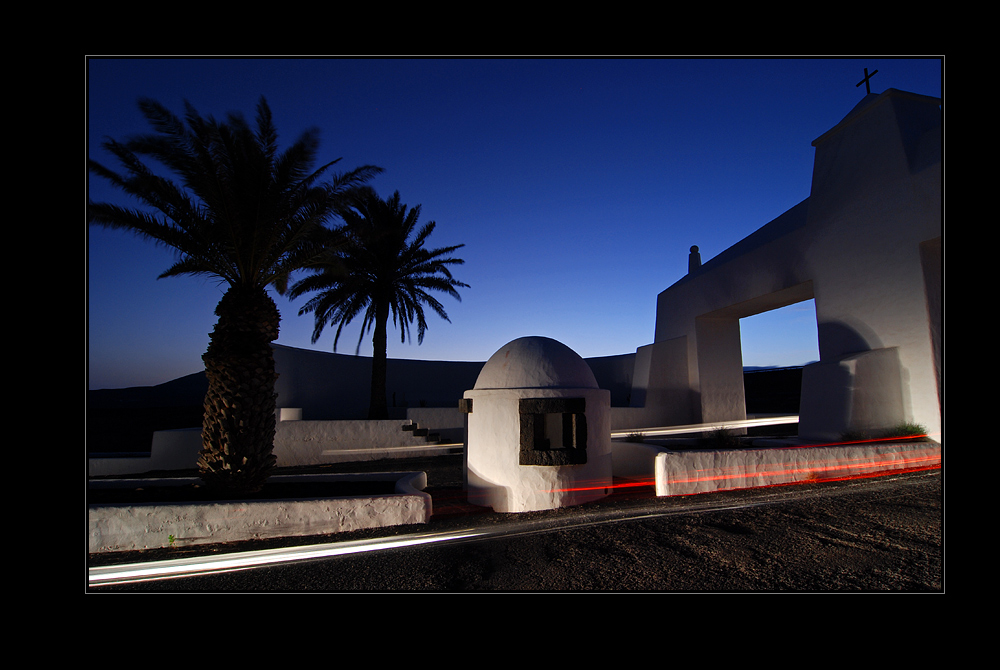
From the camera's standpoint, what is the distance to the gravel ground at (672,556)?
12.3 feet

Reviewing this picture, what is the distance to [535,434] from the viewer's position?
22.2ft

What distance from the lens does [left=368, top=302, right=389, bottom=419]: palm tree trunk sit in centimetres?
1392

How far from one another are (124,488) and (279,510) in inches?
118

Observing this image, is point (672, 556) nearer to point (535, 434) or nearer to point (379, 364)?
point (535, 434)

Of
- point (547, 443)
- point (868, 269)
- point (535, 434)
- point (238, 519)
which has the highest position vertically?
point (868, 269)

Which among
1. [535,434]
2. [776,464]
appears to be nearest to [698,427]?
[776,464]

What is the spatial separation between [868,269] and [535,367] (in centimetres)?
692

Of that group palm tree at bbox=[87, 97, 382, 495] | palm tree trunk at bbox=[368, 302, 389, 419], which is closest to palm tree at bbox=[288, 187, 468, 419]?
palm tree trunk at bbox=[368, 302, 389, 419]

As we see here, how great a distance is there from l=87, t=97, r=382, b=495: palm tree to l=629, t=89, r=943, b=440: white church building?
9.19 m

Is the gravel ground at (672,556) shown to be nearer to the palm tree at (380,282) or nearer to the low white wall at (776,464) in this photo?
the low white wall at (776,464)

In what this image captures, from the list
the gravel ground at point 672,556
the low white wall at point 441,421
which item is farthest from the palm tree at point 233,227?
the low white wall at point 441,421

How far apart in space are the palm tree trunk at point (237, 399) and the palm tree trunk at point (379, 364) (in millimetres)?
7476

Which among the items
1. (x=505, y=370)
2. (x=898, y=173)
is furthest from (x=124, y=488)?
(x=898, y=173)

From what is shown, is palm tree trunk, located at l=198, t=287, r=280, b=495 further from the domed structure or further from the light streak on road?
the light streak on road
